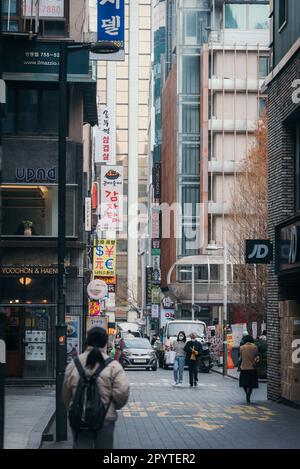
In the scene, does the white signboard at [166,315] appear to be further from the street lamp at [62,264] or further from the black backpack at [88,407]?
the black backpack at [88,407]

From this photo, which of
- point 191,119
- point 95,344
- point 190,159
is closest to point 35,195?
point 95,344

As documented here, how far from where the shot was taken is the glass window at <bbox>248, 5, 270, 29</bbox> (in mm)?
88812

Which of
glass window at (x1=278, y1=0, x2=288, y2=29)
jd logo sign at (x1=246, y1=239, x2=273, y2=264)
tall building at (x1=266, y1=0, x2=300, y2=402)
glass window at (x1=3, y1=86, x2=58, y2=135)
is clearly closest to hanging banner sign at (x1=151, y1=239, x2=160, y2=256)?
glass window at (x1=3, y1=86, x2=58, y2=135)

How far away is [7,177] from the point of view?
33.3 metres

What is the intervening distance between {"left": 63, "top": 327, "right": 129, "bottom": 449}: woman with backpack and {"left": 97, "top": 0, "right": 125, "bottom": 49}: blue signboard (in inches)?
937

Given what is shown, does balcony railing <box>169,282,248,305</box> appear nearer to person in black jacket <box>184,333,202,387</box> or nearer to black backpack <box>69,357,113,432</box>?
person in black jacket <box>184,333,202,387</box>

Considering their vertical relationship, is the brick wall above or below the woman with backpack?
above

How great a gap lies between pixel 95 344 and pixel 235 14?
268 ft

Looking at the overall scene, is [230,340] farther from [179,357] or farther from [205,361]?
[179,357]

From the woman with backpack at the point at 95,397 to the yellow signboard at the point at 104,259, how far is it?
48318 millimetres

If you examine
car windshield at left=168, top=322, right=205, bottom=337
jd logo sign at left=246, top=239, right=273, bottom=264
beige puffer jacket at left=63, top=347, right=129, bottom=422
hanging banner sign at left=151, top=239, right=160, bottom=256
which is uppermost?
hanging banner sign at left=151, top=239, right=160, bottom=256

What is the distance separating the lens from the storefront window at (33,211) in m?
33.5

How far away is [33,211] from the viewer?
111 ft
